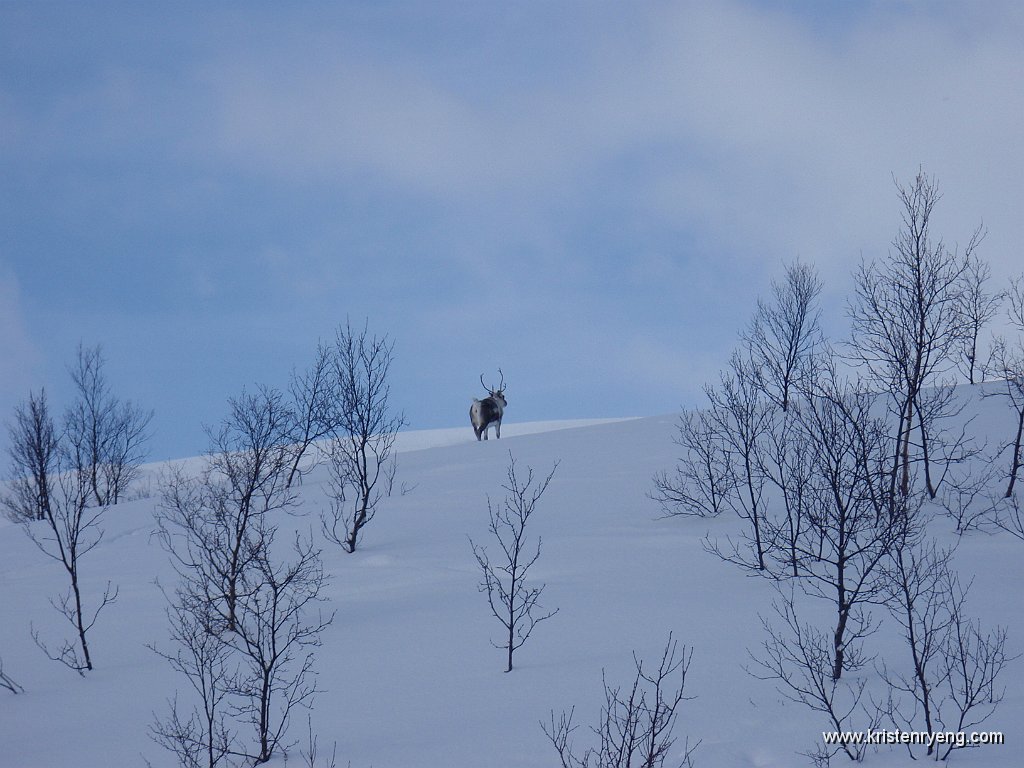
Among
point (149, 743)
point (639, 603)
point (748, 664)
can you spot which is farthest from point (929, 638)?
point (149, 743)

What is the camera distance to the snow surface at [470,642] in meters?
9.09

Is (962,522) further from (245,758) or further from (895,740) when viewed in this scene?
(245,758)

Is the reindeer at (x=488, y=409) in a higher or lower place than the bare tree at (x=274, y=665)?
higher

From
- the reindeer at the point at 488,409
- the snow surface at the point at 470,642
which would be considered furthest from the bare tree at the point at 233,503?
the reindeer at the point at 488,409

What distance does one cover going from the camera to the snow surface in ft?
29.8

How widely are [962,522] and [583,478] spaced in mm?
9608

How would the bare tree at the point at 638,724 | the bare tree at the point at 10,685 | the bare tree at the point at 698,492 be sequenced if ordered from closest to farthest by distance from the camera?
the bare tree at the point at 638,724 → the bare tree at the point at 10,685 → the bare tree at the point at 698,492

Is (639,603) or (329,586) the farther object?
(329,586)

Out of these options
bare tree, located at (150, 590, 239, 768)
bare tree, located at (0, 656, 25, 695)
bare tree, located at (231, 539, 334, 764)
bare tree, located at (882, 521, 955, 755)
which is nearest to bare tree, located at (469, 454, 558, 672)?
bare tree, located at (231, 539, 334, 764)

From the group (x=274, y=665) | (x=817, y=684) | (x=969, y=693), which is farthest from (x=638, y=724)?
(x=274, y=665)

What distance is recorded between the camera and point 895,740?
26.8 ft

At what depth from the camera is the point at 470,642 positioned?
41.3 ft

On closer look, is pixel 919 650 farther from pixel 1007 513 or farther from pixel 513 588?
pixel 1007 513

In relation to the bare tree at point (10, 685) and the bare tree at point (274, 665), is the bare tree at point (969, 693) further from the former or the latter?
the bare tree at point (10, 685)
